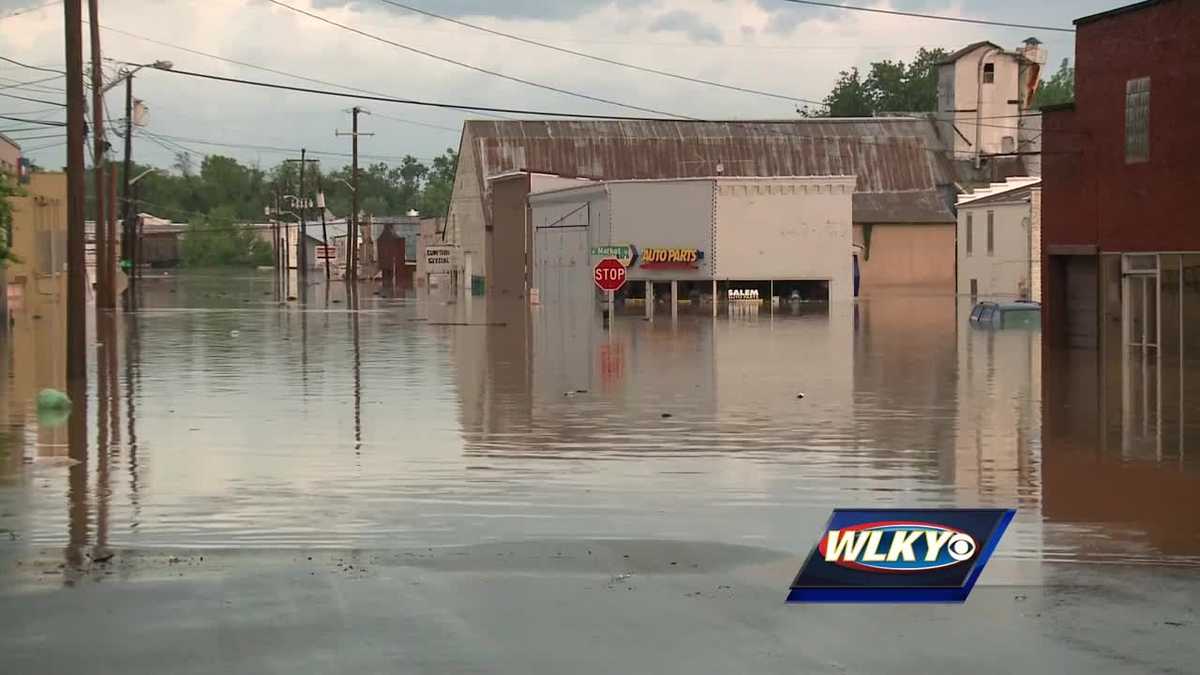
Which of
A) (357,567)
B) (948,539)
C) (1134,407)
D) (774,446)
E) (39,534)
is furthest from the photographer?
(1134,407)

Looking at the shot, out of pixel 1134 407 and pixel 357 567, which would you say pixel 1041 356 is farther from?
pixel 357 567

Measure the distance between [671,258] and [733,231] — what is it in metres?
2.86

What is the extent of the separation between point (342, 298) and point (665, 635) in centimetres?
7085

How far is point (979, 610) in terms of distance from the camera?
32.6 ft

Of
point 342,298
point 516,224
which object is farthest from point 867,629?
point 516,224

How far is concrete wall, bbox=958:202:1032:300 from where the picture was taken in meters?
63.3

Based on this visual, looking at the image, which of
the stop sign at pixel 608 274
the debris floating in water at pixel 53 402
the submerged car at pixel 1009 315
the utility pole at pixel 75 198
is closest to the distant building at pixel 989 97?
the submerged car at pixel 1009 315

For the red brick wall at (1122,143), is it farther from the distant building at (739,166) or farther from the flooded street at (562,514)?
the distant building at (739,166)

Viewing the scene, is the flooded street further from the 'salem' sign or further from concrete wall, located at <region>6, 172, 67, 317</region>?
the 'salem' sign

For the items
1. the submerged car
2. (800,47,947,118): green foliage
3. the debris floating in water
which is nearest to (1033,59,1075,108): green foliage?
(800,47,947,118): green foliage

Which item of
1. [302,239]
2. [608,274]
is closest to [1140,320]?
[608,274]

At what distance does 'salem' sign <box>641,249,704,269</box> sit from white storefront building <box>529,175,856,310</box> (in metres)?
0.04

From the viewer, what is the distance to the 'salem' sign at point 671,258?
71312 mm

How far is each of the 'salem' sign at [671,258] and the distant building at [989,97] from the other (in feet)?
80.2
